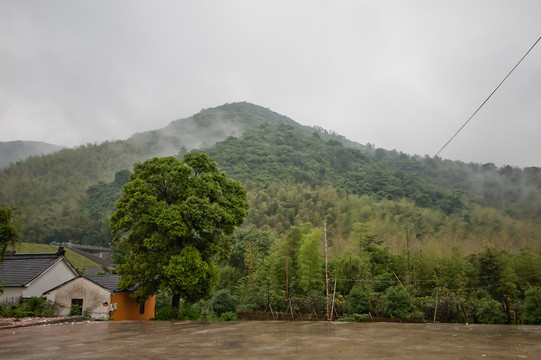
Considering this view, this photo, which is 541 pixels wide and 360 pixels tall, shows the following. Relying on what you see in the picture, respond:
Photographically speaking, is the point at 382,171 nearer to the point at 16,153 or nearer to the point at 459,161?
the point at 459,161

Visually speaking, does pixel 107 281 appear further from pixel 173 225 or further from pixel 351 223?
pixel 351 223

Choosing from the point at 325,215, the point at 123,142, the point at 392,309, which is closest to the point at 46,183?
the point at 123,142

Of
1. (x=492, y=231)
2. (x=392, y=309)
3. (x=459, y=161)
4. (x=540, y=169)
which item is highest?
(x=459, y=161)

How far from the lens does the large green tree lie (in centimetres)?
1415

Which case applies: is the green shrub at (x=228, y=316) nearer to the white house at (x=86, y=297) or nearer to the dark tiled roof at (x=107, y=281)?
the white house at (x=86, y=297)

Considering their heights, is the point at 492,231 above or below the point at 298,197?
below

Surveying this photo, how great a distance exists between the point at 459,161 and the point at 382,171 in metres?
14.6

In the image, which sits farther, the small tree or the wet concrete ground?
the small tree

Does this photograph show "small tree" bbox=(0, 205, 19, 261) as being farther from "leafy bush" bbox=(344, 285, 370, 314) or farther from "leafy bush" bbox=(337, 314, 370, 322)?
"leafy bush" bbox=(344, 285, 370, 314)

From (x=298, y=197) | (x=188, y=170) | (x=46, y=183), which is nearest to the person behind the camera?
(x=188, y=170)

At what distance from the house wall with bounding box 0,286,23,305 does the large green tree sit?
529 cm

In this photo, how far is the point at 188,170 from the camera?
603 inches

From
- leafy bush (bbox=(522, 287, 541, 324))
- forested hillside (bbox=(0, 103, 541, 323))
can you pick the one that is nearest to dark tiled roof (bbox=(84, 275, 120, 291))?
forested hillside (bbox=(0, 103, 541, 323))

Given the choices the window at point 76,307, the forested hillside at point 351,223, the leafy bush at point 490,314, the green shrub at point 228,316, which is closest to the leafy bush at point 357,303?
the forested hillside at point 351,223
